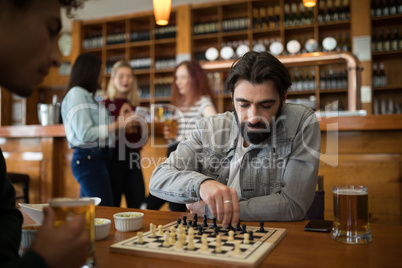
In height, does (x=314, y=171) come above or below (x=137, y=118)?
below

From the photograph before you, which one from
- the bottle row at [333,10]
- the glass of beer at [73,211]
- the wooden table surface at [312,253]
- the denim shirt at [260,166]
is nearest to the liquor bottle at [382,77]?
the bottle row at [333,10]

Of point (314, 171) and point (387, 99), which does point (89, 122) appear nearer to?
point (314, 171)

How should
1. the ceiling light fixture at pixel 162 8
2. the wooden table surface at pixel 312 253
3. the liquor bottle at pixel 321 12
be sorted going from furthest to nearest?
1. the liquor bottle at pixel 321 12
2. the ceiling light fixture at pixel 162 8
3. the wooden table surface at pixel 312 253

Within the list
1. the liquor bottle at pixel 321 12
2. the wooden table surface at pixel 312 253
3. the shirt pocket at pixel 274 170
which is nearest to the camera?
the wooden table surface at pixel 312 253

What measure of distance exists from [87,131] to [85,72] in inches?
15.7

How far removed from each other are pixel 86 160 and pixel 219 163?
106 cm

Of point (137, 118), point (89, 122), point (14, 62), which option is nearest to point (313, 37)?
point (137, 118)

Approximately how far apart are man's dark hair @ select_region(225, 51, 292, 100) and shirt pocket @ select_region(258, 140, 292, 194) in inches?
9.2

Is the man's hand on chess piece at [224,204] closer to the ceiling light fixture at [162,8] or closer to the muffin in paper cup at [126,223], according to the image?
the muffin in paper cup at [126,223]

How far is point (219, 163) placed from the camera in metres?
1.54

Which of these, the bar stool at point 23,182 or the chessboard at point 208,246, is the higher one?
the chessboard at point 208,246

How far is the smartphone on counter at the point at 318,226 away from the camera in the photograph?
1.00m

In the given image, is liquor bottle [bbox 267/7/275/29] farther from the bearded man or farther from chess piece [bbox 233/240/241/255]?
chess piece [bbox 233/240/241/255]

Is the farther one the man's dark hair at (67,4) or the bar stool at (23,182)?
the bar stool at (23,182)
